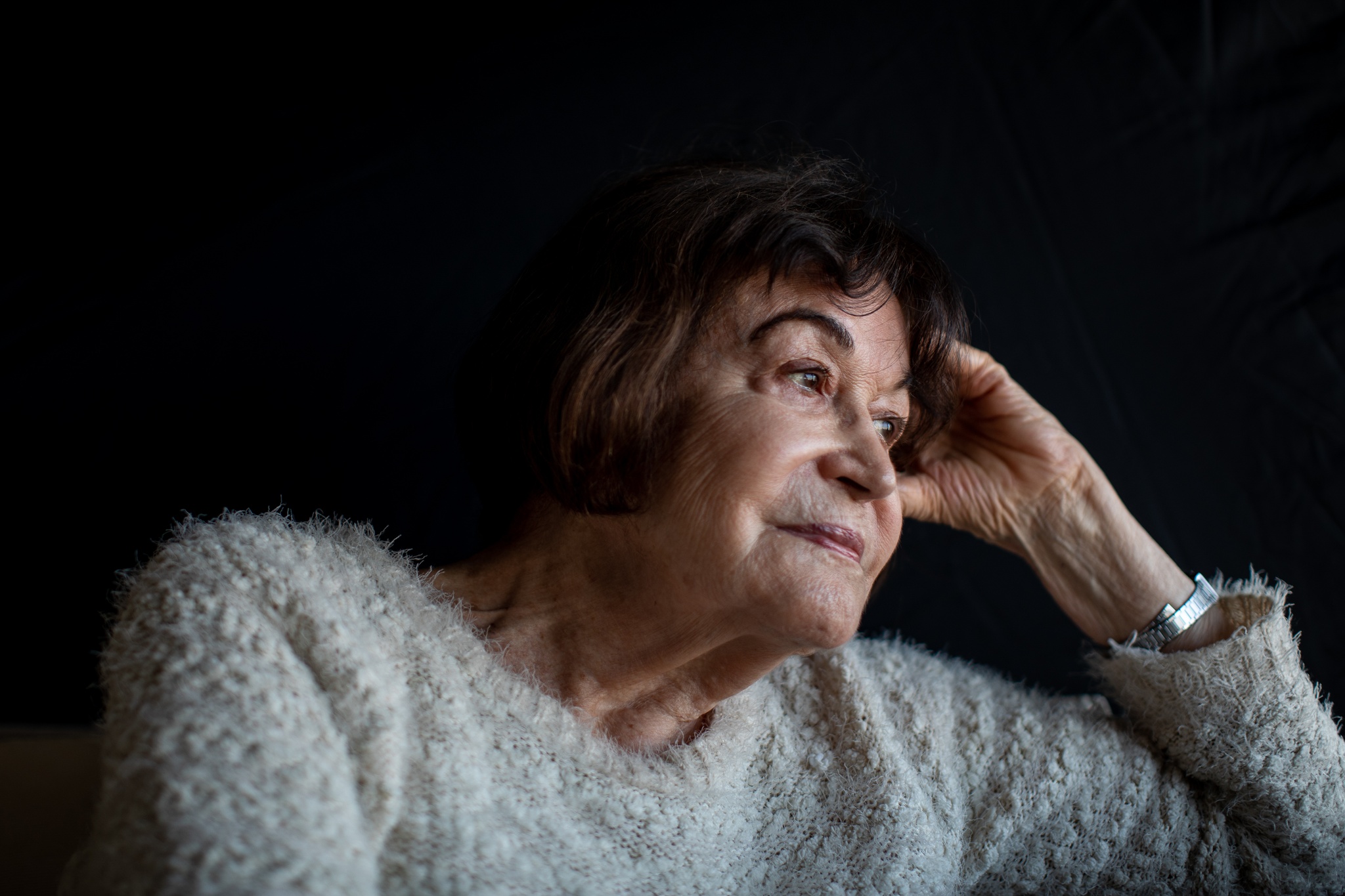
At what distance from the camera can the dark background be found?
4.77 feet

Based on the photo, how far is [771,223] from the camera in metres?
1.15

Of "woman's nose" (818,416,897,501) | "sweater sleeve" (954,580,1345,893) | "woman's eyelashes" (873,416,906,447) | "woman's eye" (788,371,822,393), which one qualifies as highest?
"woman's eyelashes" (873,416,906,447)

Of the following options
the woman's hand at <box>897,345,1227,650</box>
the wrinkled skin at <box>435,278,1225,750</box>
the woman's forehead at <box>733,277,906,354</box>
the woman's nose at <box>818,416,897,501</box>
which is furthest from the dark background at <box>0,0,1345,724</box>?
the woman's nose at <box>818,416,897,501</box>

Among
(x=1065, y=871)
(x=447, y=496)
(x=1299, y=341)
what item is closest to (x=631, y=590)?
(x=447, y=496)

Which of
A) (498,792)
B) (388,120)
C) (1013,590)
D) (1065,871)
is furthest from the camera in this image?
(1013,590)

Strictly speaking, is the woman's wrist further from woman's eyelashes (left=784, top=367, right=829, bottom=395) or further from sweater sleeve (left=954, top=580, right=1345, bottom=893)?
woman's eyelashes (left=784, top=367, right=829, bottom=395)

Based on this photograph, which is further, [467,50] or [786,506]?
[467,50]

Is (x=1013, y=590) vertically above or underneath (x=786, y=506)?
above

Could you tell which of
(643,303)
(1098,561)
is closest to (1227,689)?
(1098,561)

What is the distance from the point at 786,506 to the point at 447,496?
84cm

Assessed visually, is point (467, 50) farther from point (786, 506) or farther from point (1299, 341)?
point (1299, 341)

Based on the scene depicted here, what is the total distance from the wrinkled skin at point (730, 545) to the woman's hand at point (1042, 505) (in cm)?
12

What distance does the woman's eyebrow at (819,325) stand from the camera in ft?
3.65

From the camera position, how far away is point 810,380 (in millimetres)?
1136
